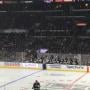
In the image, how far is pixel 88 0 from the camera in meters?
24.4

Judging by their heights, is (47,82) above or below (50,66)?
above

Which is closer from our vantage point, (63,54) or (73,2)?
(63,54)

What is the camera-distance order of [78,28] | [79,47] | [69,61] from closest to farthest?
[69,61]
[79,47]
[78,28]

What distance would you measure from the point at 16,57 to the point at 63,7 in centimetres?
592

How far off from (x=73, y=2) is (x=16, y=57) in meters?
6.05

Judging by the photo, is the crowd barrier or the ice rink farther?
the crowd barrier

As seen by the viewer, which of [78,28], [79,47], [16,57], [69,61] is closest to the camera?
[69,61]

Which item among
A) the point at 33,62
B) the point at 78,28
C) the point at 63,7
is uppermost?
the point at 63,7

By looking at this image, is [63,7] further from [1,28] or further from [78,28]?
[1,28]

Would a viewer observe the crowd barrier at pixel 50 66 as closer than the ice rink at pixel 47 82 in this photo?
No

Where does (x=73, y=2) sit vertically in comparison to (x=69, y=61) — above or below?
above

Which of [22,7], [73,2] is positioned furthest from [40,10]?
[73,2]

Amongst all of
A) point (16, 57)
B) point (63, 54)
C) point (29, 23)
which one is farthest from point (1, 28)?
point (63, 54)

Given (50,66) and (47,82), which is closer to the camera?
(47,82)
